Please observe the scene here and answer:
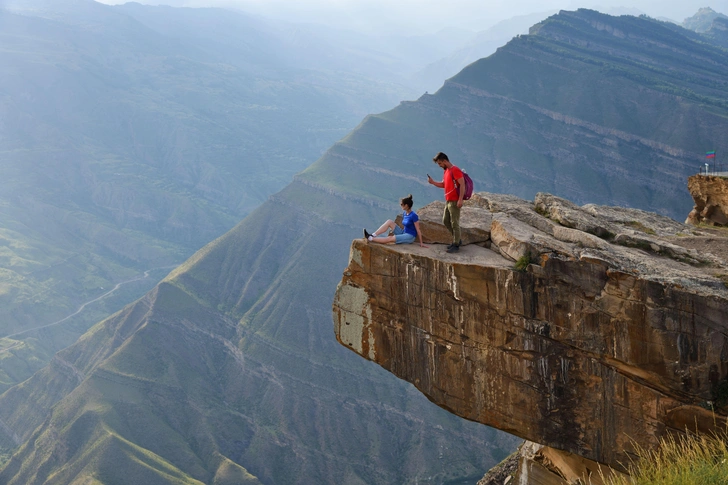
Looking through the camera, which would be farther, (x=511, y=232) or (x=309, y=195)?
(x=309, y=195)

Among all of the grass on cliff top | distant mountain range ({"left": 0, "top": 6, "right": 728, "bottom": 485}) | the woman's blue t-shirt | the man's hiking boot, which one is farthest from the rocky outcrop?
distant mountain range ({"left": 0, "top": 6, "right": 728, "bottom": 485})

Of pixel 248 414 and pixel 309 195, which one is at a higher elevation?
pixel 309 195

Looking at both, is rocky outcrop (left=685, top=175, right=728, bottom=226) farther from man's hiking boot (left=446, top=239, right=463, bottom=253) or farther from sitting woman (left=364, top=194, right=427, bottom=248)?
sitting woman (left=364, top=194, right=427, bottom=248)

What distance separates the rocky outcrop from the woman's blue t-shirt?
18.5 meters

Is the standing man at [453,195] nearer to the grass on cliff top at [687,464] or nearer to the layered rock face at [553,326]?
the layered rock face at [553,326]

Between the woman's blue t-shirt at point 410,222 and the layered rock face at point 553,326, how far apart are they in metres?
0.52

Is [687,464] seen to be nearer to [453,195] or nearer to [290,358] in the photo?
[453,195]

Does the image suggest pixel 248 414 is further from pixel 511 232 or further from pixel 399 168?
pixel 511 232

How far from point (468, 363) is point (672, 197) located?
548 feet

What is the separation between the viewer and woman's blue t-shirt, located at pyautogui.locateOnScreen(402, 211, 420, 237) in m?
23.1

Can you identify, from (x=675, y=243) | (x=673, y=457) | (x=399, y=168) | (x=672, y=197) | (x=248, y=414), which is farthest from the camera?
(x=399, y=168)

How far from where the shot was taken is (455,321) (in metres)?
21.9

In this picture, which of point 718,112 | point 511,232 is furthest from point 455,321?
point 718,112

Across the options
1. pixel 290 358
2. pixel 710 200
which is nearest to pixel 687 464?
pixel 710 200
